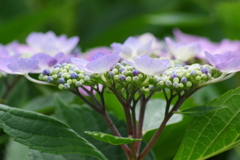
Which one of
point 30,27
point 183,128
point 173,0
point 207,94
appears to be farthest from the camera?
point 173,0

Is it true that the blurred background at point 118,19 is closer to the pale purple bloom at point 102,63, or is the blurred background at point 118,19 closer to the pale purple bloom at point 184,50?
the pale purple bloom at point 184,50

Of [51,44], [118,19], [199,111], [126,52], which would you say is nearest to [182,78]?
[199,111]

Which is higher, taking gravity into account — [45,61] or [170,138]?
[45,61]

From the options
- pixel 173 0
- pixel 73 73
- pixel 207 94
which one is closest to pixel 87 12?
pixel 173 0

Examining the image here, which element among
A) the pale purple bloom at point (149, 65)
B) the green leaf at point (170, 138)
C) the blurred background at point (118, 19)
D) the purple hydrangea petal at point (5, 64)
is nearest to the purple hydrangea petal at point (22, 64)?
the purple hydrangea petal at point (5, 64)

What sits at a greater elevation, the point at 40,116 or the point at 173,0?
the point at 173,0

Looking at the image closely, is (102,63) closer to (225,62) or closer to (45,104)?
(225,62)

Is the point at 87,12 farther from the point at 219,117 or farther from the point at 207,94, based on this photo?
the point at 219,117
